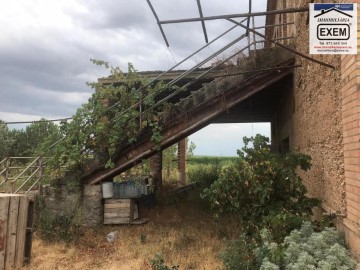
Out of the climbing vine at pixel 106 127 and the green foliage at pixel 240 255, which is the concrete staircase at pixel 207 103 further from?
the green foliage at pixel 240 255

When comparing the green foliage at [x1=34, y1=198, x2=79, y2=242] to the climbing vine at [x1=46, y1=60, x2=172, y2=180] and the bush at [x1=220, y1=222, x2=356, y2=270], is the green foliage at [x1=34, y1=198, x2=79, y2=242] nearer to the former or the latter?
the climbing vine at [x1=46, y1=60, x2=172, y2=180]

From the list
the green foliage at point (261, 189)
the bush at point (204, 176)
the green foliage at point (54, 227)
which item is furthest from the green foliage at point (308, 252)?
the bush at point (204, 176)

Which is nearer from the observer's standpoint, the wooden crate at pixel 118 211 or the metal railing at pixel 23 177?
the wooden crate at pixel 118 211

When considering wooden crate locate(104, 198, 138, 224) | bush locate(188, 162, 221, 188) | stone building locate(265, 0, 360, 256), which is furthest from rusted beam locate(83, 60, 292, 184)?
bush locate(188, 162, 221, 188)

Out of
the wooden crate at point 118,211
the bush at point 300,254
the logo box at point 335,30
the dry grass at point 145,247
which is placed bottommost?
the dry grass at point 145,247

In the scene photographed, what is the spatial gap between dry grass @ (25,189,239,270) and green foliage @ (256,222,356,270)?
1.95 metres

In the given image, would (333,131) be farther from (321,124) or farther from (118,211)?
(118,211)

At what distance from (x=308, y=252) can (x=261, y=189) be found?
64.7 inches

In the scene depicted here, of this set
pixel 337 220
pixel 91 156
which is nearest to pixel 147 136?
pixel 91 156

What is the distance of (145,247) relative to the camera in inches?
300

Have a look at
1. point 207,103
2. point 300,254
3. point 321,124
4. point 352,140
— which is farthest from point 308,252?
point 207,103

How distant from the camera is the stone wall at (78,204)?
31.2 feet

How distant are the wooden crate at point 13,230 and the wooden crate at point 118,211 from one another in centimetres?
284

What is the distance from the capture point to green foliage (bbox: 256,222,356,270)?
11.6 ft
